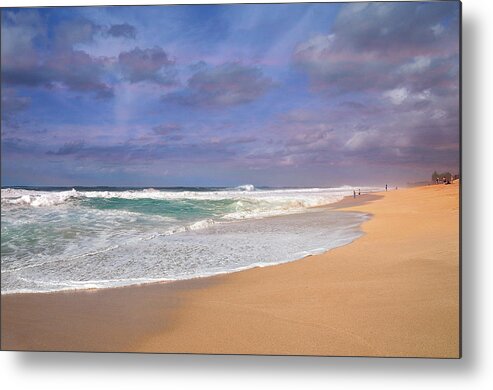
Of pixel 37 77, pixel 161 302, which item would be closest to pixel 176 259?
pixel 161 302

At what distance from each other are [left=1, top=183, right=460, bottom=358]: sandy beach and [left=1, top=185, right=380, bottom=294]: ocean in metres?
0.08

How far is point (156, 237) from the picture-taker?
9.11ft

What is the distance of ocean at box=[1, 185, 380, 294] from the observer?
2.57 meters

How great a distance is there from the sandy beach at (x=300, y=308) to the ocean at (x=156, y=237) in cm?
8

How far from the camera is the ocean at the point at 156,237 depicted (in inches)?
101

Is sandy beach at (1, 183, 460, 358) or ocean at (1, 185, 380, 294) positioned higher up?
ocean at (1, 185, 380, 294)

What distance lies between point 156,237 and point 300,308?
870 millimetres

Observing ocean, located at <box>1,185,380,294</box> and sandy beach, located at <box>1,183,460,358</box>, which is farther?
ocean, located at <box>1,185,380,294</box>

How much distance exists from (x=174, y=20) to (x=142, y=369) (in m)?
1.71

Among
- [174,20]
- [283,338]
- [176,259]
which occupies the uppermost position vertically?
[174,20]

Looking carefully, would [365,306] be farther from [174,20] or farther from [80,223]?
[174,20]

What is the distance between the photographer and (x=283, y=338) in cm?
239

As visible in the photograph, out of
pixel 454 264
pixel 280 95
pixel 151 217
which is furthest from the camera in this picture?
pixel 151 217

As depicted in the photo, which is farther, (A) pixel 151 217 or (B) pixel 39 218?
(A) pixel 151 217
